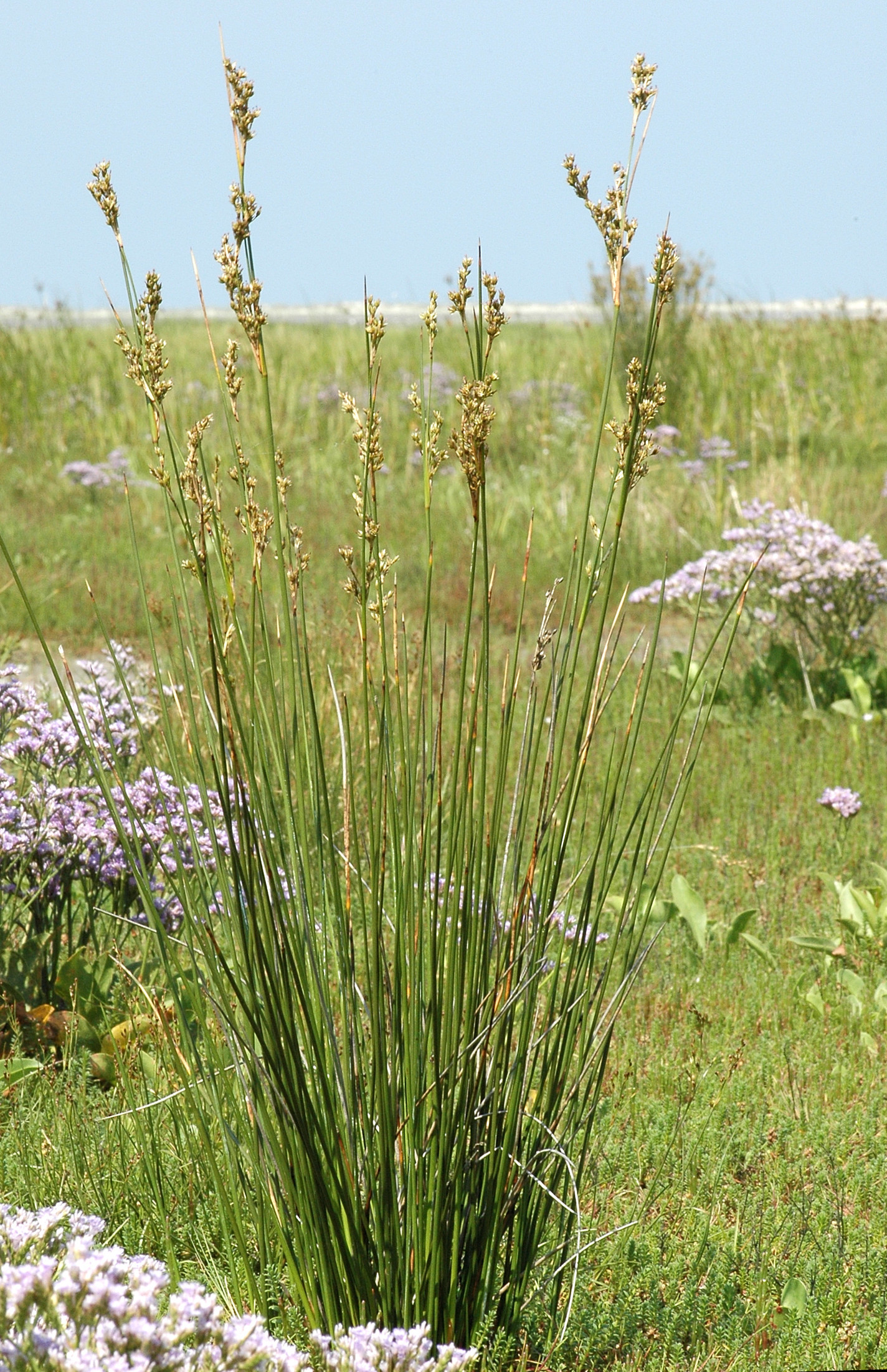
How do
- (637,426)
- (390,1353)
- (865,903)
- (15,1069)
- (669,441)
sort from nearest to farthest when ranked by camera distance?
(390,1353) < (637,426) < (15,1069) < (865,903) < (669,441)

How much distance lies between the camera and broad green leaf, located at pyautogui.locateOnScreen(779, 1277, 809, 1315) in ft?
6.66

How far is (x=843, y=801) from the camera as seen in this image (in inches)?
167

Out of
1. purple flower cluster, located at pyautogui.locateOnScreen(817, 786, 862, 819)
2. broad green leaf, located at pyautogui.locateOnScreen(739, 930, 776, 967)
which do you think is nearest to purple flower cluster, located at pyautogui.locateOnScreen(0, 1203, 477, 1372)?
broad green leaf, located at pyautogui.locateOnScreen(739, 930, 776, 967)

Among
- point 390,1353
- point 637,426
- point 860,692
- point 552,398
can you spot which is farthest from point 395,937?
point 552,398

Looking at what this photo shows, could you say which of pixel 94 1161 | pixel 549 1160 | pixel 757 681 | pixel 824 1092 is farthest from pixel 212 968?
pixel 757 681

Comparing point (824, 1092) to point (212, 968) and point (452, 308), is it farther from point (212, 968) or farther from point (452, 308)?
point (452, 308)

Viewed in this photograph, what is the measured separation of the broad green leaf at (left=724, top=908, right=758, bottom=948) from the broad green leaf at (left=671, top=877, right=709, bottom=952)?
69 millimetres

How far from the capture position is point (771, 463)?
853 cm

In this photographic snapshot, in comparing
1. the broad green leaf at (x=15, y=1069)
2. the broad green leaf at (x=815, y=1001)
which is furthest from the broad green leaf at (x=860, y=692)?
the broad green leaf at (x=15, y=1069)

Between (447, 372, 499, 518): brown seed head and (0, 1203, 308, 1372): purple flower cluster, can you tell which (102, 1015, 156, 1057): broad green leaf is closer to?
(0, 1203, 308, 1372): purple flower cluster

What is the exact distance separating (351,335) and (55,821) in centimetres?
1602

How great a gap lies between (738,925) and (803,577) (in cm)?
212

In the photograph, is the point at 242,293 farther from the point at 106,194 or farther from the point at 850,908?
the point at 850,908

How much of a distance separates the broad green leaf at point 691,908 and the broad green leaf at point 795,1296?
155 centimetres
